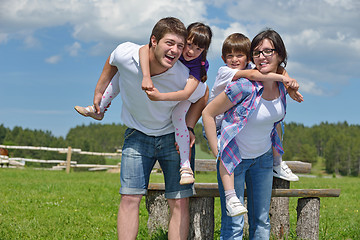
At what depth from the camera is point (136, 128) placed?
352 cm

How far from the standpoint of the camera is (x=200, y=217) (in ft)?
14.1

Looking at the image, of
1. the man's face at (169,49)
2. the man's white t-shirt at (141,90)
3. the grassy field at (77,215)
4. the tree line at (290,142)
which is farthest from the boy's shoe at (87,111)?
the tree line at (290,142)

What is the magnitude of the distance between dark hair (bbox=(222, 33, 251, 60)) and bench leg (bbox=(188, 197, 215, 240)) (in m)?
1.58

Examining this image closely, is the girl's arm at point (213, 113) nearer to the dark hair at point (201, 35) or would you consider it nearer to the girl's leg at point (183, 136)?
the girl's leg at point (183, 136)

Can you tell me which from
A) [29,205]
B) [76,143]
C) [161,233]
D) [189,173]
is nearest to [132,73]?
[189,173]

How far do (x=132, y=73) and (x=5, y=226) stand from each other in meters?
3.58

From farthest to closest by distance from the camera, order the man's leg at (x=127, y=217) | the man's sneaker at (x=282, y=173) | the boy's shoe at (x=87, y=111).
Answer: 1. the man's sneaker at (x=282, y=173)
2. the boy's shoe at (x=87, y=111)
3. the man's leg at (x=127, y=217)

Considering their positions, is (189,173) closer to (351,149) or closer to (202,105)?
(202,105)

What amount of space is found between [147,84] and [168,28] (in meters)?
0.46

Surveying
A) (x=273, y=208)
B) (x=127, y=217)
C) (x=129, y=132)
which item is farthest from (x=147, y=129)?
(x=273, y=208)

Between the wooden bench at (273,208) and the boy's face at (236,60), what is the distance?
127 cm

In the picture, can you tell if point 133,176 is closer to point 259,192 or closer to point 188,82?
point 188,82

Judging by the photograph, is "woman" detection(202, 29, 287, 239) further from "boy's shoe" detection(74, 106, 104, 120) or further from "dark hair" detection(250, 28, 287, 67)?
"boy's shoe" detection(74, 106, 104, 120)

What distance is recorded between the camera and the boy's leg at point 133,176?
11.5 feet
